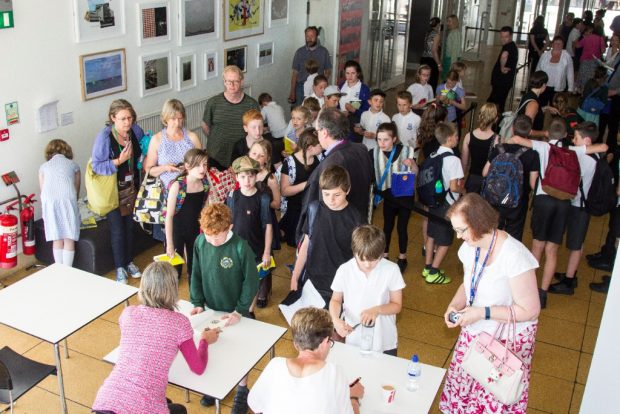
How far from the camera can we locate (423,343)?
530 cm

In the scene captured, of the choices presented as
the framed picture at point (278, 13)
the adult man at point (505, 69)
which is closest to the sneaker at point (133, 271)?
the framed picture at point (278, 13)

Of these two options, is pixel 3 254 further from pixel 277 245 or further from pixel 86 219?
pixel 277 245

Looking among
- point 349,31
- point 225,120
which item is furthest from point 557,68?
point 225,120

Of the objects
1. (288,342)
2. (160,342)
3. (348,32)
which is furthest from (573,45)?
(160,342)

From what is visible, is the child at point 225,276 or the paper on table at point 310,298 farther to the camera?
the paper on table at point 310,298

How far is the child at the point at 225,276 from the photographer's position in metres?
4.14

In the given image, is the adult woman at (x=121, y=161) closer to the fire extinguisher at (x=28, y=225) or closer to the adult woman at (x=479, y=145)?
the fire extinguisher at (x=28, y=225)

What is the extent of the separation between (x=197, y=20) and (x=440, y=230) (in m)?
3.86

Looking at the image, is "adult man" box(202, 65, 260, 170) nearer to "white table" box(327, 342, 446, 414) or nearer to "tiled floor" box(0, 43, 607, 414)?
"tiled floor" box(0, 43, 607, 414)

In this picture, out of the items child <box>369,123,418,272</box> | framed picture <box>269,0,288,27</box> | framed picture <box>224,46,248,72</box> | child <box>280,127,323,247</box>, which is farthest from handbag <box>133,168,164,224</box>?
framed picture <box>269,0,288,27</box>

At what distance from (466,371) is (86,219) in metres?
3.93

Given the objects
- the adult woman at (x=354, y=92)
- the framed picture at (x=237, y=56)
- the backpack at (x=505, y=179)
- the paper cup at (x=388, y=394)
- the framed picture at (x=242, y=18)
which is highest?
the framed picture at (x=242, y=18)

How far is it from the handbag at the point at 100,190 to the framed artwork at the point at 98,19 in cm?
134

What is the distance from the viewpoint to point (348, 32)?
11188mm
